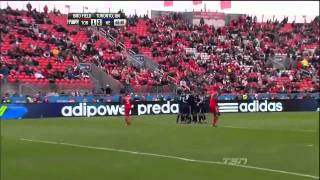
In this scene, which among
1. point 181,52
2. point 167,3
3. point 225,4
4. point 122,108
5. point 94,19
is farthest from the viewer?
point 225,4

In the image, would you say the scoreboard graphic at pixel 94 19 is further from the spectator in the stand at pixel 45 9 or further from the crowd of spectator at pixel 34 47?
the spectator in the stand at pixel 45 9

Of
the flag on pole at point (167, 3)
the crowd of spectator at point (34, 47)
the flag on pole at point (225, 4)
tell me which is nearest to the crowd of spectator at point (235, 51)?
the flag on pole at point (167, 3)

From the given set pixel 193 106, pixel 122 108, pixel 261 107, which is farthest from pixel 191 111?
pixel 261 107

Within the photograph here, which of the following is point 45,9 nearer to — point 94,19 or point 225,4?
point 94,19

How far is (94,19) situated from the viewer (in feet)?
135

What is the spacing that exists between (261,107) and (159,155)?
30.0 meters

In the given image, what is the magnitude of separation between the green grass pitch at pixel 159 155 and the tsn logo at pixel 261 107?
20919 millimetres

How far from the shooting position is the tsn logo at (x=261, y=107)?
44281 millimetres

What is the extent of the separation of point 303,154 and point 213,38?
→ 133ft

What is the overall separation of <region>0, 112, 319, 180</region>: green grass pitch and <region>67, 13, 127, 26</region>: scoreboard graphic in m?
19.2

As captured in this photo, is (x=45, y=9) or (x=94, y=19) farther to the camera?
(x=45, y=9)

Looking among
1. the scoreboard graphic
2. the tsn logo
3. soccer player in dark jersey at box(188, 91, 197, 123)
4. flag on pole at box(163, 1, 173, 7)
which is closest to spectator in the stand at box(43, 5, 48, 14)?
the scoreboard graphic

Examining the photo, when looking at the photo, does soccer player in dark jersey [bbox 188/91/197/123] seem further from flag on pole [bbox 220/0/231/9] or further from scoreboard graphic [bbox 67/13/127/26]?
flag on pole [bbox 220/0/231/9]

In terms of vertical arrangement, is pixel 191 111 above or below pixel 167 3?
below
